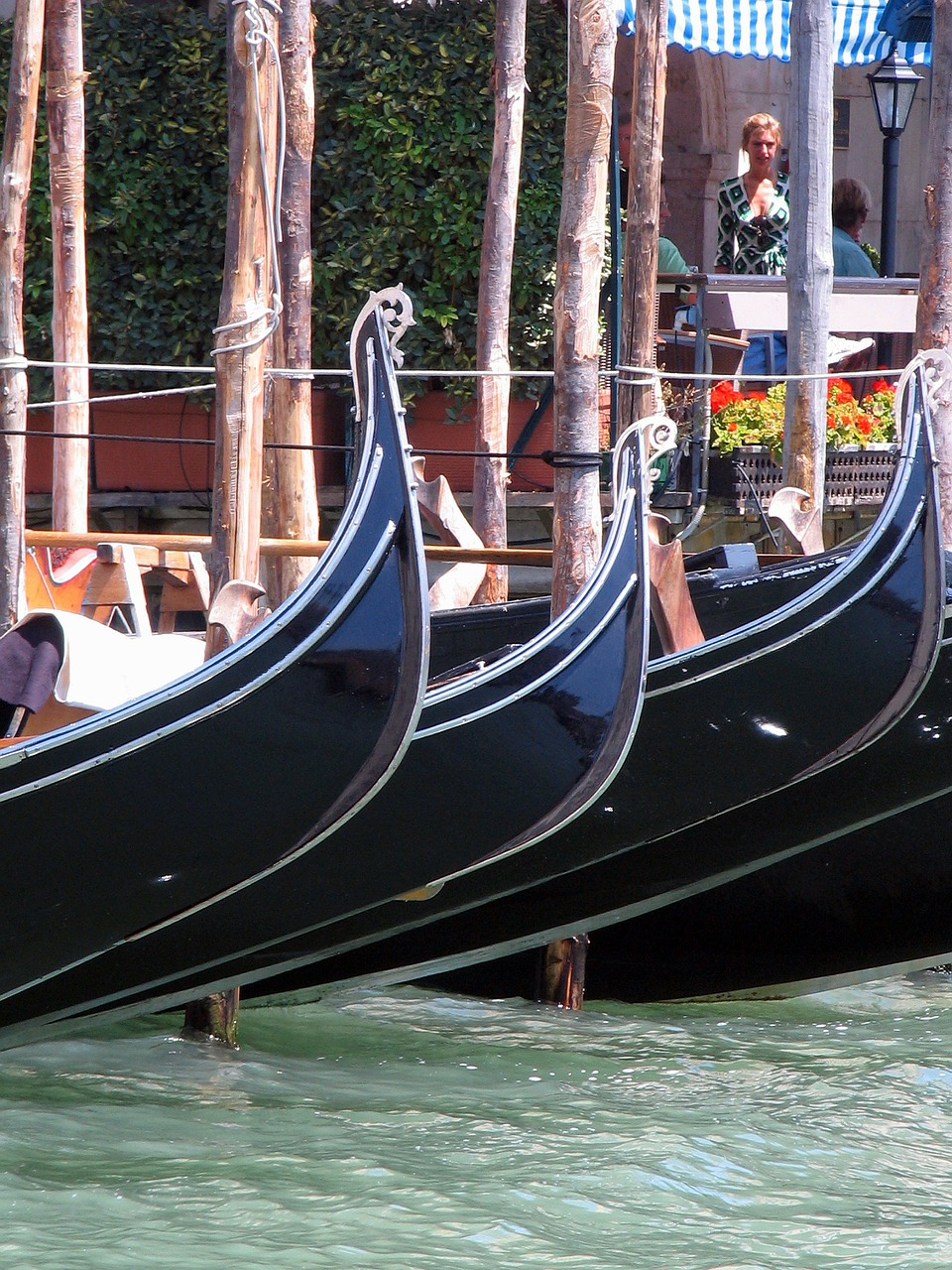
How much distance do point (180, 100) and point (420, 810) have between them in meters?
5.50

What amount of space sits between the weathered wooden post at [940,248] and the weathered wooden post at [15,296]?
278 centimetres

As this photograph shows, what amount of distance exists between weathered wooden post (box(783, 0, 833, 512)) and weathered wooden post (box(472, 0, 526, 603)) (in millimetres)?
1178

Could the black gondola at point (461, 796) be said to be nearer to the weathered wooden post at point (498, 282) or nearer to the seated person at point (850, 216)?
the weathered wooden post at point (498, 282)

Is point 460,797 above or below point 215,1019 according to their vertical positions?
above

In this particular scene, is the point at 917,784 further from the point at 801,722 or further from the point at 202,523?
the point at 202,523

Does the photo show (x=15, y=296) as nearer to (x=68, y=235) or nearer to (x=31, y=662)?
(x=68, y=235)

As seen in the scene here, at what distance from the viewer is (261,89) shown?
4.19m

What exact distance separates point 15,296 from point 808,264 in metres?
2.61

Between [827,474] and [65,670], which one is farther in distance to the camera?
[827,474]

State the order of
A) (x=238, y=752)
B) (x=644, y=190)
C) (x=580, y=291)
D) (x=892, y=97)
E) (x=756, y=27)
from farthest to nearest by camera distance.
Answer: (x=756, y=27) → (x=892, y=97) → (x=644, y=190) → (x=580, y=291) → (x=238, y=752)

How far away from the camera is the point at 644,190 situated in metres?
5.72

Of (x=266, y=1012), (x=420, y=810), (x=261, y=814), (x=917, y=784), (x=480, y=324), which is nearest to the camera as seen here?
(x=261, y=814)

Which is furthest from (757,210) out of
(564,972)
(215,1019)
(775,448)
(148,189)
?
(215,1019)

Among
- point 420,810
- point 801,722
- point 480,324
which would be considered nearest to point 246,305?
point 420,810
